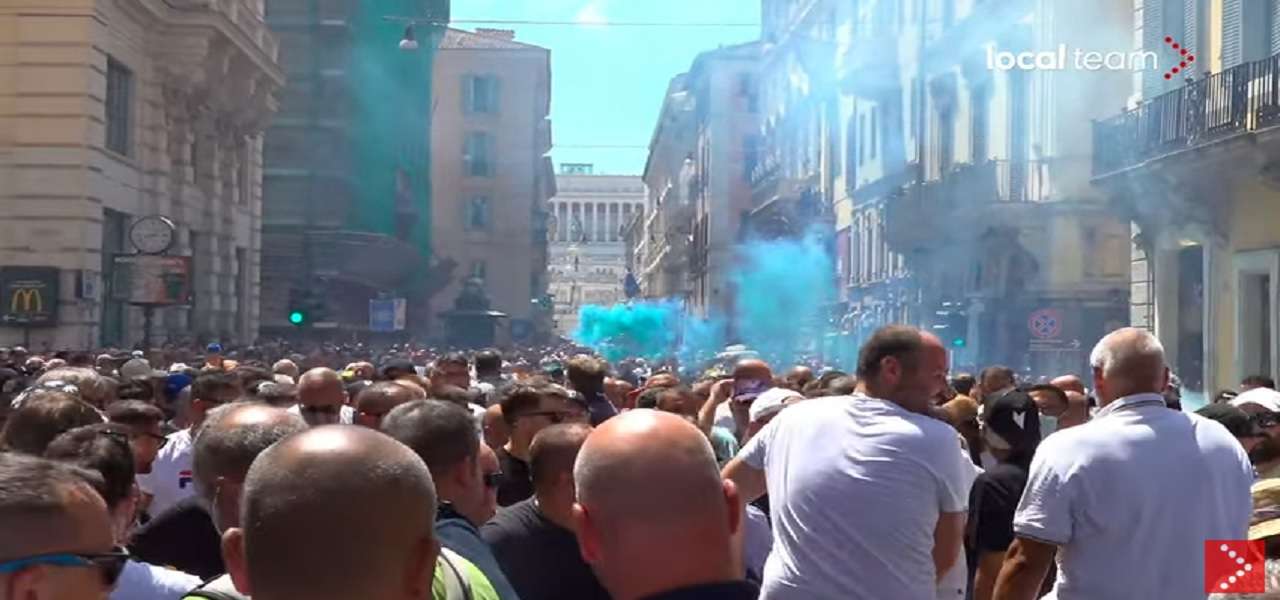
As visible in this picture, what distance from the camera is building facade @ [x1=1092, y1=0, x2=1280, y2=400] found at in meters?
18.2

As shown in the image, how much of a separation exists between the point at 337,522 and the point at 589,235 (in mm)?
166195

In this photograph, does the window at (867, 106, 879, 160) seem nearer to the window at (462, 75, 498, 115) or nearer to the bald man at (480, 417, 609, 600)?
the bald man at (480, 417, 609, 600)

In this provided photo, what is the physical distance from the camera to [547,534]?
4.89 m

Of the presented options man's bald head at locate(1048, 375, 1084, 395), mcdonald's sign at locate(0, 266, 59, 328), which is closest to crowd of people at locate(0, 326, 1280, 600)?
man's bald head at locate(1048, 375, 1084, 395)

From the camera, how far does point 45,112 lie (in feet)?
82.0

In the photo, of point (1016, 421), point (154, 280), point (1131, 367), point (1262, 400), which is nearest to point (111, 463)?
point (1131, 367)

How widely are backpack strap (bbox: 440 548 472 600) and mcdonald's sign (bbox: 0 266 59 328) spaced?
867 inches

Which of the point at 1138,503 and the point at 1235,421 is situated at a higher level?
the point at 1235,421

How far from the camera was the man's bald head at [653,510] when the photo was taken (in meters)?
2.87

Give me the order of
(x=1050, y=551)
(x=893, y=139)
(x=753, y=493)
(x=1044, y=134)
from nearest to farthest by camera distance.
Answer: (x=1050, y=551), (x=753, y=493), (x=1044, y=134), (x=893, y=139)

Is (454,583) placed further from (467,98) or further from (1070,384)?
(467,98)

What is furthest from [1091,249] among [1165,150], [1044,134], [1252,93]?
[1252,93]

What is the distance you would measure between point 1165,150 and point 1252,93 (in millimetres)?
2203

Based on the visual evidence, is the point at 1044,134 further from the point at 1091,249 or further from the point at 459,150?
the point at 459,150
